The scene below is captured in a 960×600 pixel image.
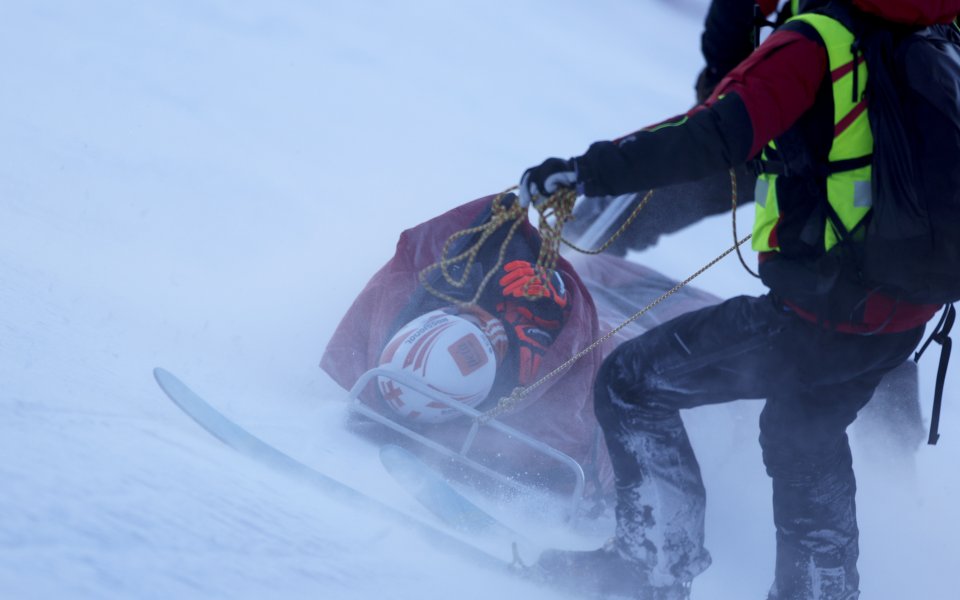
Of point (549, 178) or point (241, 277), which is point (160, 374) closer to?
point (241, 277)

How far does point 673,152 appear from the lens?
1.40 m

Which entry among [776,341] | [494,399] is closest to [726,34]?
[494,399]

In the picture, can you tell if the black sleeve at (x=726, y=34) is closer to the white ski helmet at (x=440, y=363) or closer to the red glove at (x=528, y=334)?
the red glove at (x=528, y=334)

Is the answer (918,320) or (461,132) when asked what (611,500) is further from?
(461,132)

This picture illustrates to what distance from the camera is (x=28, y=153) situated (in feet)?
9.79

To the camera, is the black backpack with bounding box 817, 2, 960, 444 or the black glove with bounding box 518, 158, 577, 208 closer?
the black backpack with bounding box 817, 2, 960, 444

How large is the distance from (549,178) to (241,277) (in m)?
1.68

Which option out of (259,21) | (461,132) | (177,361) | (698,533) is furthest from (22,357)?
(259,21)

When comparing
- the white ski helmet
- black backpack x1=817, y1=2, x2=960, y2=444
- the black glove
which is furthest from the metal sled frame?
black backpack x1=817, y1=2, x2=960, y2=444

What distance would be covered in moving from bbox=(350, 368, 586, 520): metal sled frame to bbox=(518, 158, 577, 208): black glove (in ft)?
2.49

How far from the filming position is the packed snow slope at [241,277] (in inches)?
52.6

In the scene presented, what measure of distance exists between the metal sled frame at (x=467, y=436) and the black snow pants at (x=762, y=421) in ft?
1.14

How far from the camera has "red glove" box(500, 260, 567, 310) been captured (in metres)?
2.38

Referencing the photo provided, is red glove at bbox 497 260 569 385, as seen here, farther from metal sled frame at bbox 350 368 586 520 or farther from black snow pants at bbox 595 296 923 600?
black snow pants at bbox 595 296 923 600
